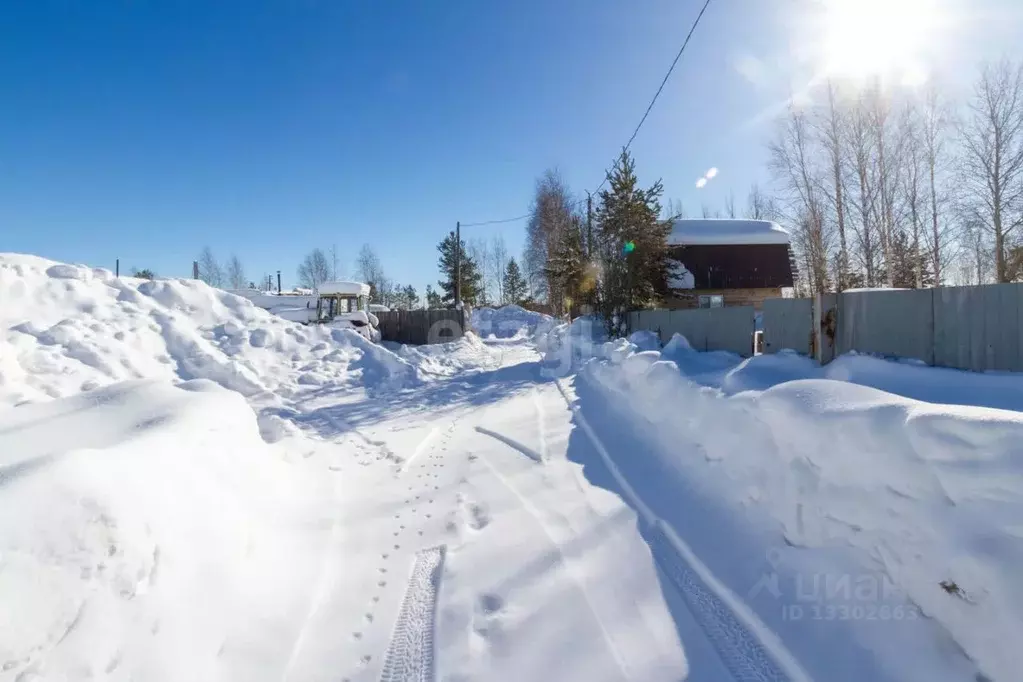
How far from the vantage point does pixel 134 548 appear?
2.40m

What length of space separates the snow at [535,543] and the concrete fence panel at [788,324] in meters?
1.90

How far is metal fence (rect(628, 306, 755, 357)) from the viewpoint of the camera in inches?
381

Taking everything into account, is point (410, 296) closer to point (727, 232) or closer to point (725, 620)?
point (727, 232)

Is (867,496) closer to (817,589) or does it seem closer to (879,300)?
(817,589)

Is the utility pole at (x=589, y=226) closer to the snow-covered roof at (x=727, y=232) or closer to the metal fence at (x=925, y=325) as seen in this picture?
the snow-covered roof at (x=727, y=232)

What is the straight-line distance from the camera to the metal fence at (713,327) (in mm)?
9672

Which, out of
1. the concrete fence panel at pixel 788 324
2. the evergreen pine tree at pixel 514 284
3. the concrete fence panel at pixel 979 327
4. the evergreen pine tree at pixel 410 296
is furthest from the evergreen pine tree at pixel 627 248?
the evergreen pine tree at pixel 410 296

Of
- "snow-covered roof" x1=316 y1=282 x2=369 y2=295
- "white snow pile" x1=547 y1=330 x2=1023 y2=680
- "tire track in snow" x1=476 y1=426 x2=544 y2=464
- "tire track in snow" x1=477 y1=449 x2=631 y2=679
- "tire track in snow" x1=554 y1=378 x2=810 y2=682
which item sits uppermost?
"snow-covered roof" x1=316 y1=282 x2=369 y2=295

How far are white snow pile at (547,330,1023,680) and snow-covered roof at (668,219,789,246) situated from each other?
22.3 metres

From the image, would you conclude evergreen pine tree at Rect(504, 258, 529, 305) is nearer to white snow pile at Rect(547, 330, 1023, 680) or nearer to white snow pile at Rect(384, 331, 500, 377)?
white snow pile at Rect(384, 331, 500, 377)

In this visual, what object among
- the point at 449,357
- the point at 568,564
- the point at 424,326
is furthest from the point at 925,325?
the point at 424,326

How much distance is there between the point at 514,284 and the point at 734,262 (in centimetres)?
3135

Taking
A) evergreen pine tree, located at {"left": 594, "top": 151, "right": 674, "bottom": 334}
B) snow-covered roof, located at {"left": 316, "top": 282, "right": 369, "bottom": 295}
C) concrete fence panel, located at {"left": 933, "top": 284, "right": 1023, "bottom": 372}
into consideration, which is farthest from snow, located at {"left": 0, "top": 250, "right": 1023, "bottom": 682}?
snow-covered roof, located at {"left": 316, "top": 282, "right": 369, "bottom": 295}

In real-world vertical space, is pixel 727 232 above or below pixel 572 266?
above
